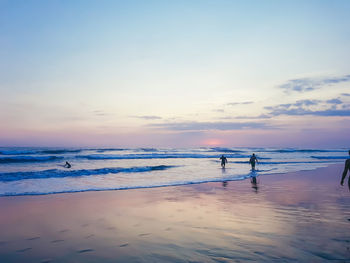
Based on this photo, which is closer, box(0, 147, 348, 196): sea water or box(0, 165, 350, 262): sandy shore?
box(0, 165, 350, 262): sandy shore

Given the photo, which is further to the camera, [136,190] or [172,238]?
[136,190]

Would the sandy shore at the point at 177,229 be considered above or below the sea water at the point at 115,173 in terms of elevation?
above

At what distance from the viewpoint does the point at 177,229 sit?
22.6 feet

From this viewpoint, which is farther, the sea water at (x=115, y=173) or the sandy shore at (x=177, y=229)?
the sea water at (x=115, y=173)

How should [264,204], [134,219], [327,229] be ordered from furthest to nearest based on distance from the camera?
[264,204], [134,219], [327,229]

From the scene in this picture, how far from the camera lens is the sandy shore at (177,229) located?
5.18 m

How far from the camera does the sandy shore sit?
5176mm

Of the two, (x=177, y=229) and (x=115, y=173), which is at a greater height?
(x=177, y=229)

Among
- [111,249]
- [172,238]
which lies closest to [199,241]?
[172,238]

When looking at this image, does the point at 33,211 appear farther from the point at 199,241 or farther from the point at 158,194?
the point at 199,241

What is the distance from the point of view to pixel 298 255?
5008 millimetres

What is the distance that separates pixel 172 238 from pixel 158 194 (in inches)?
254

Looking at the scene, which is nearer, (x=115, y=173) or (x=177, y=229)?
(x=177, y=229)

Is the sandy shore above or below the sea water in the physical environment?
above
